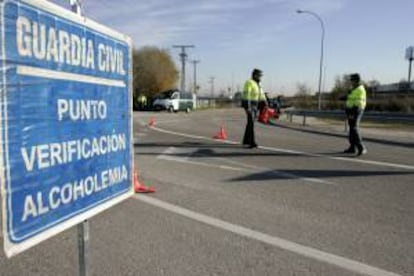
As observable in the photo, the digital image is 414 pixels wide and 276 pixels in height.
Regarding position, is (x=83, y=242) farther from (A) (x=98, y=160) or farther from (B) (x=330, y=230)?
(B) (x=330, y=230)

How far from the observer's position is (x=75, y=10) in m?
3.00

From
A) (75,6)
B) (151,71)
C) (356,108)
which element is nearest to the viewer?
(75,6)

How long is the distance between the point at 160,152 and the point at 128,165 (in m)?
8.98

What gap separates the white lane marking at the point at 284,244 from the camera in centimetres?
443

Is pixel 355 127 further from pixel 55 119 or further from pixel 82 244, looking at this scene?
pixel 55 119

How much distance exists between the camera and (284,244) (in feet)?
16.5

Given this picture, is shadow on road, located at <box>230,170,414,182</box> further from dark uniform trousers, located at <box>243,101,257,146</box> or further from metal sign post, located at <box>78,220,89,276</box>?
metal sign post, located at <box>78,220,89,276</box>

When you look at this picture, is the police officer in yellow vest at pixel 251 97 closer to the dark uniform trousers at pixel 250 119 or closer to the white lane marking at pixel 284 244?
the dark uniform trousers at pixel 250 119

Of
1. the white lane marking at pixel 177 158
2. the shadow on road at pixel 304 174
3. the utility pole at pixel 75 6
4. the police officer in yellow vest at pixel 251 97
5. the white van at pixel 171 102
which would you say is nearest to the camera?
the utility pole at pixel 75 6

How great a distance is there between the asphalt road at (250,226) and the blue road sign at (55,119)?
4.91 feet

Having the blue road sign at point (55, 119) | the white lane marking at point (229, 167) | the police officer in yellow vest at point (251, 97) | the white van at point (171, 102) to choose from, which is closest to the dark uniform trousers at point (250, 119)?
the police officer in yellow vest at point (251, 97)

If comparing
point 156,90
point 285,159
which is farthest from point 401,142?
point 156,90

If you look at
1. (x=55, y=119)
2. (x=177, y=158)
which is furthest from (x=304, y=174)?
(x=55, y=119)

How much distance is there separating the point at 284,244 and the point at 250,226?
0.70 meters
